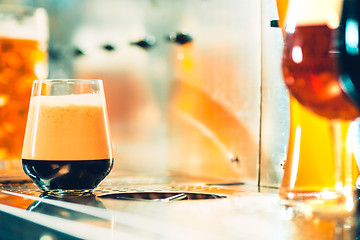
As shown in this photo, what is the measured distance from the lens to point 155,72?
1658mm

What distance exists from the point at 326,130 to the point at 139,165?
917 mm

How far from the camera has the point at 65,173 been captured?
3.05 feet

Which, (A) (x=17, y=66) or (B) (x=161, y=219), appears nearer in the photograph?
(B) (x=161, y=219)

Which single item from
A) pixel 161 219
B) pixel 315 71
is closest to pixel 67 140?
pixel 161 219

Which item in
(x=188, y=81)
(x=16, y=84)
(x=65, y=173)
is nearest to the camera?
(x=65, y=173)

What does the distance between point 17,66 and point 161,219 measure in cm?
258

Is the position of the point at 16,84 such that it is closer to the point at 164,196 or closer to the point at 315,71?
the point at 164,196

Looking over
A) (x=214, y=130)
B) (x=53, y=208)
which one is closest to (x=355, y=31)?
(x=53, y=208)

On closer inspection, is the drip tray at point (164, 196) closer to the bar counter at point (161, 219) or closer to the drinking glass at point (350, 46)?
the bar counter at point (161, 219)

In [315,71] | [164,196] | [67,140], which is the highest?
[315,71]

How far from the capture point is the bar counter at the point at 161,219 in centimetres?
57

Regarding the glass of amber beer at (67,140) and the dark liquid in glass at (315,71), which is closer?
the dark liquid in glass at (315,71)

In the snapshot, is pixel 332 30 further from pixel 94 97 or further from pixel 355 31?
pixel 94 97

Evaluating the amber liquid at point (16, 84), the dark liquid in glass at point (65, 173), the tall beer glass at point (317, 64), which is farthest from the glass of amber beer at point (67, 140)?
the amber liquid at point (16, 84)
